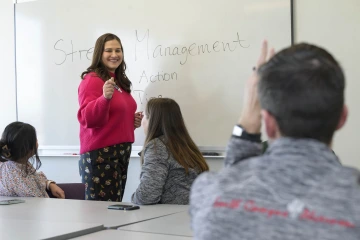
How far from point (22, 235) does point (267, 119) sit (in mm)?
911

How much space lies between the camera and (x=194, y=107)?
3381 millimetres

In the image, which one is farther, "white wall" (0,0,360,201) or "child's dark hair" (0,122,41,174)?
"white wall" (0,0,360,201)

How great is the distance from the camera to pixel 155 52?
351 centimetres

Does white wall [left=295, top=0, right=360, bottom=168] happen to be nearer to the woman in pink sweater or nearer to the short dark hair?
the woman in pink sweater

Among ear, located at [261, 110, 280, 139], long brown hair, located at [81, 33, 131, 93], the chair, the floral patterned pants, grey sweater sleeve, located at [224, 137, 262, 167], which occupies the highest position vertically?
long brown hair, located at [81, 33, 131, 93]

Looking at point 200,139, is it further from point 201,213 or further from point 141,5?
point 201,213

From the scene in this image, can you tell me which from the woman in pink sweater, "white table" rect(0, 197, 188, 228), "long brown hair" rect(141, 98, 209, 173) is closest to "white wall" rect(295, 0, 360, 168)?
"long brown hair" rect(141, 98, 209, 173)

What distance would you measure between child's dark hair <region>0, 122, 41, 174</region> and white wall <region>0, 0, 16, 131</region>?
1.40 meters

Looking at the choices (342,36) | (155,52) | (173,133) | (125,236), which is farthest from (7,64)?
(125,236)

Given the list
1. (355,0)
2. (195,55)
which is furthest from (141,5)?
(355,0)

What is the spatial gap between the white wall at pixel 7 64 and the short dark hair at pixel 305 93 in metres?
3.65

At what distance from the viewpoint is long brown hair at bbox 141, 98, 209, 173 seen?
2.24 meters

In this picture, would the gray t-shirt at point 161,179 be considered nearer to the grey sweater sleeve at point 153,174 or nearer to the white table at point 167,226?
the grey sweater sleeve at point 153,174

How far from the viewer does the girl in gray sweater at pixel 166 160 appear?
2.16m
